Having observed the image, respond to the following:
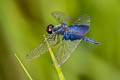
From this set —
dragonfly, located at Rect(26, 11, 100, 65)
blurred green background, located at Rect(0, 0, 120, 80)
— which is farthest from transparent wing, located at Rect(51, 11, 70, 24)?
blurred green background, located at Rect(0, 0, 120, 80)

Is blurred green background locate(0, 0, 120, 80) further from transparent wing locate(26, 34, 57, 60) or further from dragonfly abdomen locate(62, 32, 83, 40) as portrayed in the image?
transparent wing locate(26, 34, 57, 60)

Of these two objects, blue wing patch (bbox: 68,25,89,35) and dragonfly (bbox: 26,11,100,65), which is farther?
blue wing patch (bbox: 68,25,89,35)

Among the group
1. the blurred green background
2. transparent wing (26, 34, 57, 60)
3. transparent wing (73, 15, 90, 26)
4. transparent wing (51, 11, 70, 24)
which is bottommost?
the blurred green background

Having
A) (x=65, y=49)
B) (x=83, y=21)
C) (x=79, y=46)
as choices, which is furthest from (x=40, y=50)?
(x=79, y=46)

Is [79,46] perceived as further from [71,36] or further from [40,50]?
[40,50]

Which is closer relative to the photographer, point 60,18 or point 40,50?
point 40,50
